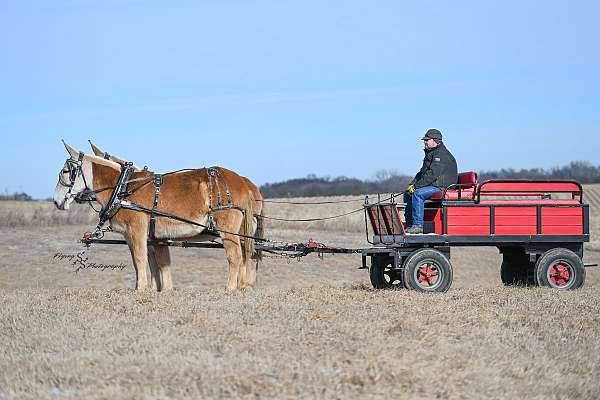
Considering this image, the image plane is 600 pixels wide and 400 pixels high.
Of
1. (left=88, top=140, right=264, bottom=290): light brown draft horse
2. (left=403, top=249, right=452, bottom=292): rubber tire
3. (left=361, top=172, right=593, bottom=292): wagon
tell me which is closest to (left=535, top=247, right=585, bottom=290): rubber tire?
(left=361, top=172, right=593, bottom=292): wagon

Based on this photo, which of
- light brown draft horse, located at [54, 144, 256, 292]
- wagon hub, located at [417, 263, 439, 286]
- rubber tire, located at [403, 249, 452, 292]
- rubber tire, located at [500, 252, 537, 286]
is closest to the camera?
light brown draft horse, located at [54, 144, 256, 292]

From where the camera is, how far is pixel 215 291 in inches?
511

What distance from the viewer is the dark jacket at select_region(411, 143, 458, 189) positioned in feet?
43.9

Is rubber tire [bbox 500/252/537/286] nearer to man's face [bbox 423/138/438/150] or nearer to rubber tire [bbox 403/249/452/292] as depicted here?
rubber tire [bbox 403/249/452/292]

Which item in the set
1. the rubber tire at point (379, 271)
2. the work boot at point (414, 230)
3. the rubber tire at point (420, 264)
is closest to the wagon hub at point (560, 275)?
the rubber tire at point (420, 264)

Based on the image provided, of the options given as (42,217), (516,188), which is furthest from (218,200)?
(42,217)

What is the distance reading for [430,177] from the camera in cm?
1338

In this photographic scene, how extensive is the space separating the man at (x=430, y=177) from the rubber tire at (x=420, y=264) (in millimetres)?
353

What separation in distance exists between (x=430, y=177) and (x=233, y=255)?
3125 mm

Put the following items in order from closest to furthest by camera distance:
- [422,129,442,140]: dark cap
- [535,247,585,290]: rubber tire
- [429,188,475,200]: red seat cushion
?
[429,188,475,200]: red seat cushion
[422,129,442,140]: dark cap
[535,247,585,290]: rubber tire

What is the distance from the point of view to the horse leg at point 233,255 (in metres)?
13.1

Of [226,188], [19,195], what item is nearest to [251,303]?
[226,188]

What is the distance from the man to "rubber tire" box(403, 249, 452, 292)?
353 millimetres

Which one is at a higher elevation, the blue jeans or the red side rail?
the red side rail
